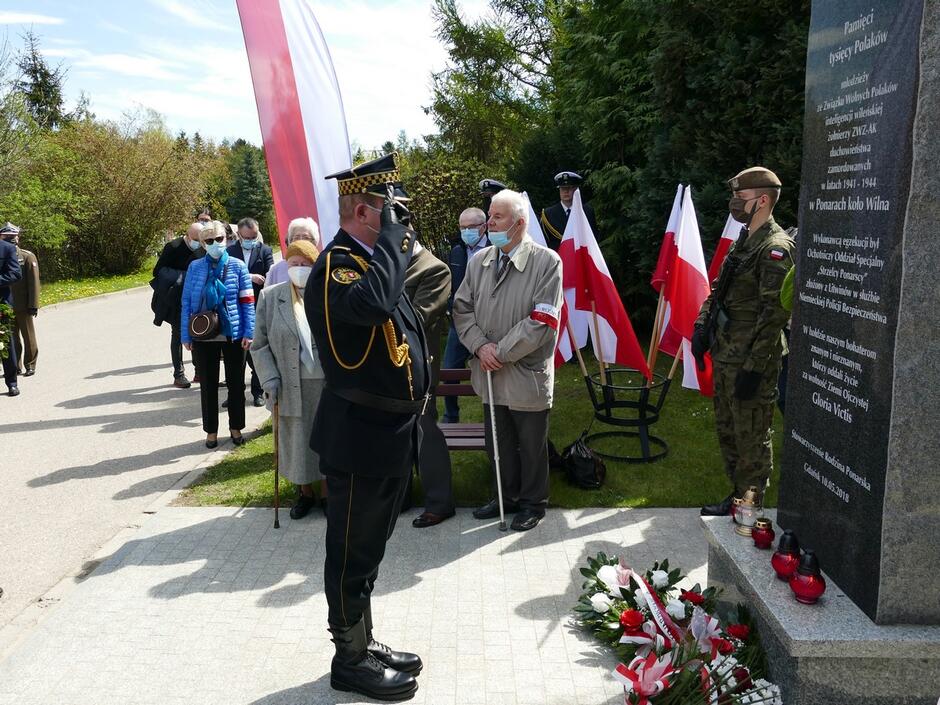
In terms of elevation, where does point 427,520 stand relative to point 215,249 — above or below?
below

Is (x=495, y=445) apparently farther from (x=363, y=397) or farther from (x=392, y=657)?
(x=363, y=397)

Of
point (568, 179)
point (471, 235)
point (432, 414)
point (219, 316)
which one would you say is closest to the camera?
point (432, 414)

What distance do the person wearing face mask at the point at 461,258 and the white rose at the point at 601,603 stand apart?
3881 mm

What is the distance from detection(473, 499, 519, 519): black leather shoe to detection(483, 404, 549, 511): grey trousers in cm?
5

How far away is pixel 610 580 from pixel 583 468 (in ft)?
6.79

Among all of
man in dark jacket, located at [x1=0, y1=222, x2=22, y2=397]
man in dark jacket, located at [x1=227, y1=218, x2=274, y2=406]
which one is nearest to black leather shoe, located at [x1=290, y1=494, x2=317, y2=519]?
man in dark jacket, located at [x1=227, y1=218, x2=274, y2=406]

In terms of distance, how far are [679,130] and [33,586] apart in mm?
8502

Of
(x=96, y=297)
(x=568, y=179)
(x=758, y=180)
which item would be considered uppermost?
(x=568, y=179)

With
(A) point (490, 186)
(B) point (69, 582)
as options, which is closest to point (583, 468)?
(A) point (490, 186)

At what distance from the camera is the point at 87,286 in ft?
85.8

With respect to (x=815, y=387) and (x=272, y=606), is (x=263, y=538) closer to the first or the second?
(x=272, y=606)

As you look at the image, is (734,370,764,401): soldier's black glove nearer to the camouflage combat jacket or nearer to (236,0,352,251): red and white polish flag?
the camouflage combat jacket

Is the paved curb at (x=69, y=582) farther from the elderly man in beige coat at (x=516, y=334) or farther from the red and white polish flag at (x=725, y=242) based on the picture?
the red and white polish flag at (x=725, y=242)

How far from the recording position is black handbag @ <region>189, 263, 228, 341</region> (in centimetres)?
699
